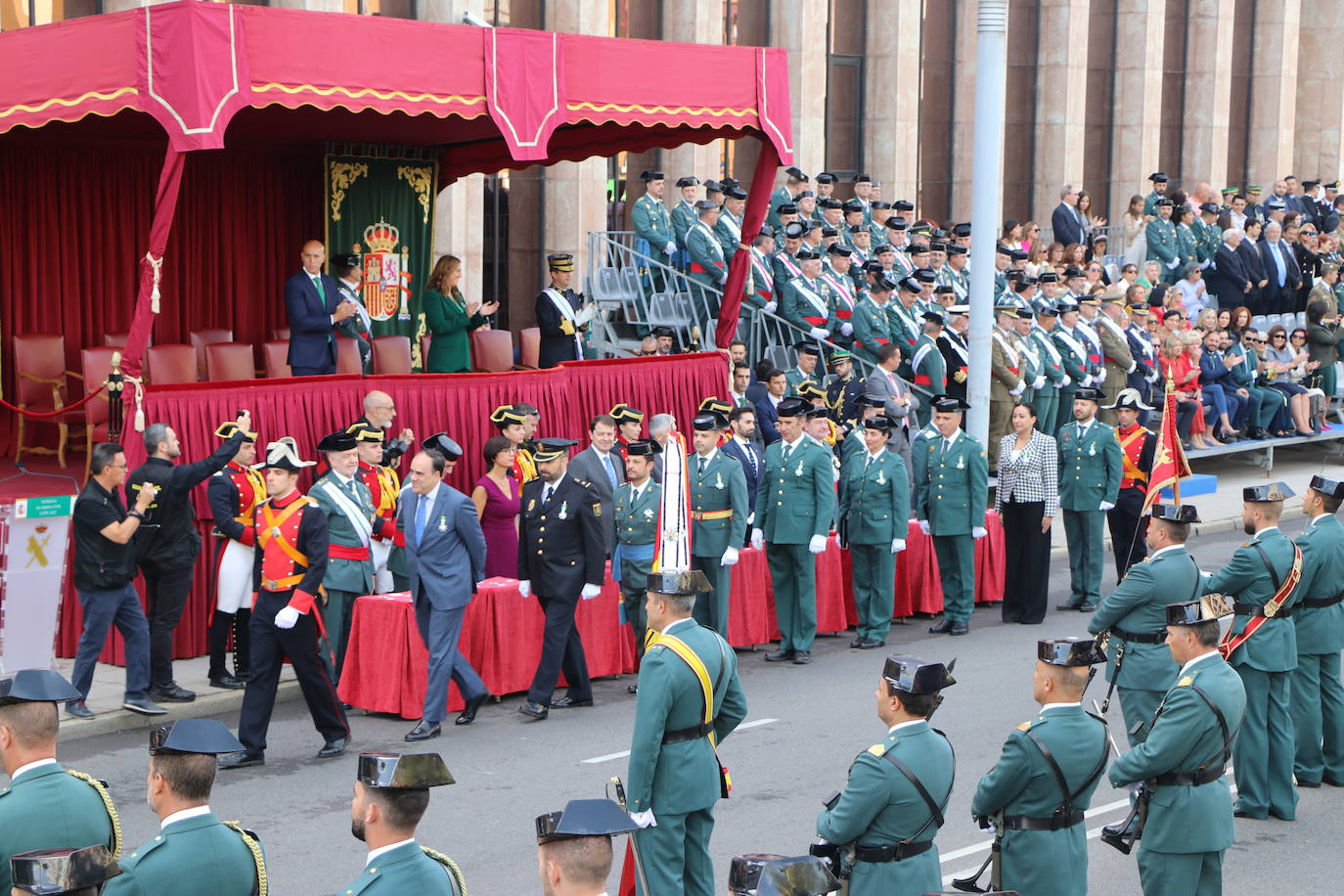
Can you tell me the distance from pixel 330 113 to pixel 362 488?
456 centimetres

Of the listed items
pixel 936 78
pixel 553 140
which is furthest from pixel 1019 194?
pixel 553 140

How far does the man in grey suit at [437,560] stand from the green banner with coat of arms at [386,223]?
6.27 m

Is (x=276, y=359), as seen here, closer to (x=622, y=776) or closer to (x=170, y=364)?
(x=170, y=364)

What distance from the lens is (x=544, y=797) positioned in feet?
32.2

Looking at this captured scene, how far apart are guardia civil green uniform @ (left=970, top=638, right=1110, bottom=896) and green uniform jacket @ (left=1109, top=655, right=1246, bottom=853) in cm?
56

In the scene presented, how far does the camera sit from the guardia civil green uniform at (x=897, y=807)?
6363 millimetres

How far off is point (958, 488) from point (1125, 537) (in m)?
2.16

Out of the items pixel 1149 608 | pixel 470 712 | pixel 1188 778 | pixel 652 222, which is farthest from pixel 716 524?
pixel 652 222

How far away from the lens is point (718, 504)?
13.0 meters

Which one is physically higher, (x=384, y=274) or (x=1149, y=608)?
(x=384, y=274)

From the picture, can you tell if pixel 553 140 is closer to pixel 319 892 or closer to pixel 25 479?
pixel 25 479

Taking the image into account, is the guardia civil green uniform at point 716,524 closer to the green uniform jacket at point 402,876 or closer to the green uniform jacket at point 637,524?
the green uniform jacket at point 637,524

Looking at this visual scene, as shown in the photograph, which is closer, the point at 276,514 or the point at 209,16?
the point at 276,514

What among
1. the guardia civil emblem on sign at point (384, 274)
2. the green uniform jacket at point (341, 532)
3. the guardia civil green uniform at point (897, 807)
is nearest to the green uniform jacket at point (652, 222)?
the guardia civil emblem on sign at point (384, 274)
